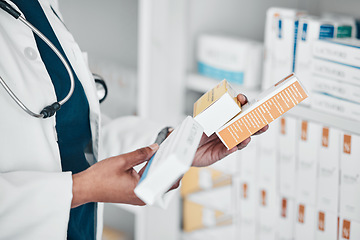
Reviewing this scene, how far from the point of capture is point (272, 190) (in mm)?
1289

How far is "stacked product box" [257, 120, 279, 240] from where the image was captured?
1.25 m

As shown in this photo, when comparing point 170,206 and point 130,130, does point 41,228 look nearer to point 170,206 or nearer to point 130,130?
point 130,130

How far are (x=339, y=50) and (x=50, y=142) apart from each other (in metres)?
0.67

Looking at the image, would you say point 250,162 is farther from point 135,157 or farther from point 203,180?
point 135,157

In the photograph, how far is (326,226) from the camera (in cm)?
116

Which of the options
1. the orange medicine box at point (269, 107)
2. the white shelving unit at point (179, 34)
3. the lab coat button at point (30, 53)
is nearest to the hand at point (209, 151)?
the orange medicine box at point (269, 107)

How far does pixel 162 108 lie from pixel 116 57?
0.29 metres

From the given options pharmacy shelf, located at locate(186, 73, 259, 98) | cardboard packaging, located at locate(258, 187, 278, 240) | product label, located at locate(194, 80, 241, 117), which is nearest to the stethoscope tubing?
product label, located at locate(194, 80, 241, 117)

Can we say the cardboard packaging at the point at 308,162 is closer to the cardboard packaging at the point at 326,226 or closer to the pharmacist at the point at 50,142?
the cardboard packaging at the point at 326,226

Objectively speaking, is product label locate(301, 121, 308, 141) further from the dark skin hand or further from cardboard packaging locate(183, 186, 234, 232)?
the dark skin hand

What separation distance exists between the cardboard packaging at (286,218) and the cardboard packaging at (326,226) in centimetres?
8

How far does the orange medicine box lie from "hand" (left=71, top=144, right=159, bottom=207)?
170mm

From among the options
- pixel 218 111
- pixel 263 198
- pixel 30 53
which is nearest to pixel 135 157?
pixel 218 111

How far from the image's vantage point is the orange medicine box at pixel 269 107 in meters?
0.80
